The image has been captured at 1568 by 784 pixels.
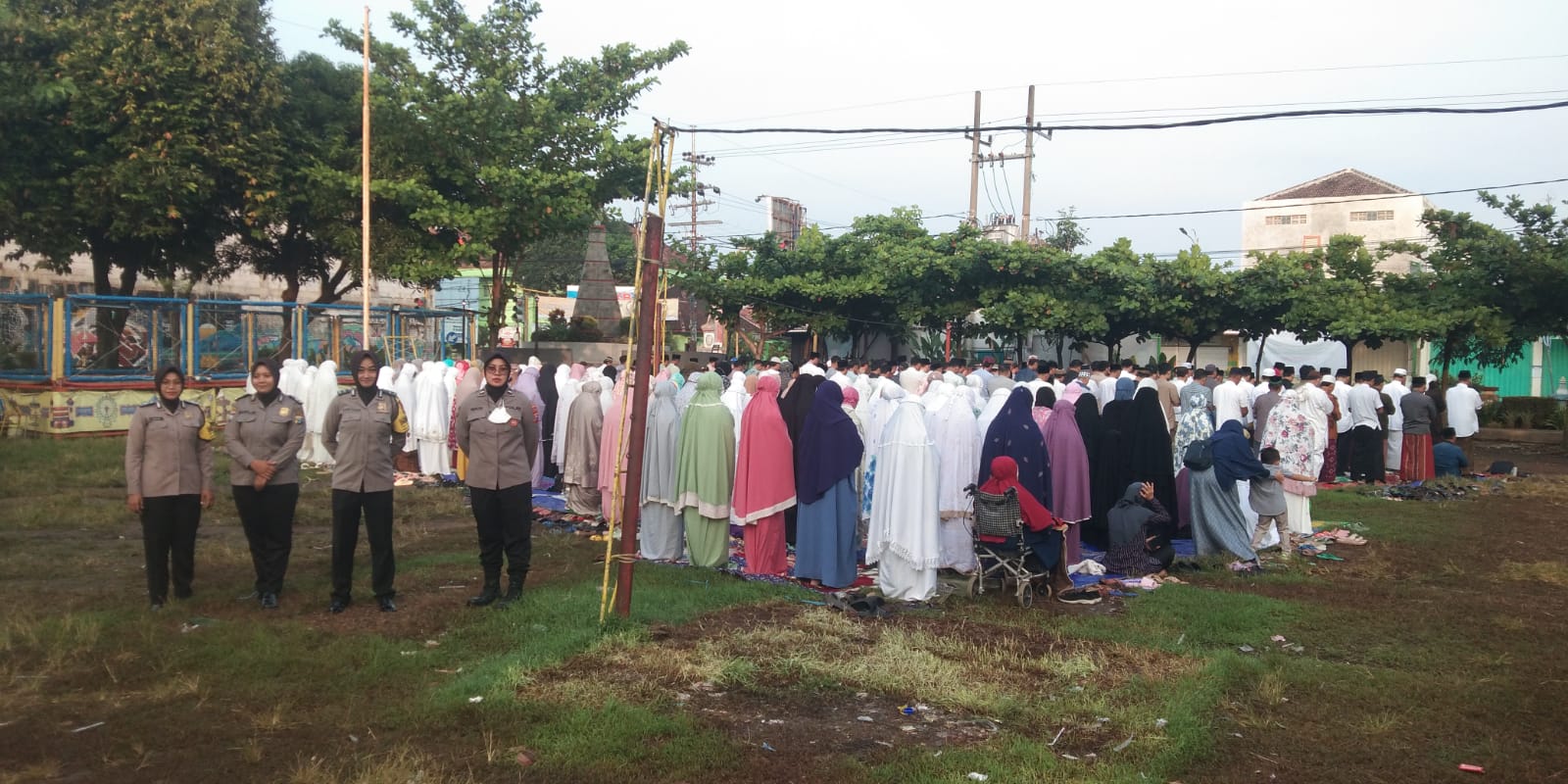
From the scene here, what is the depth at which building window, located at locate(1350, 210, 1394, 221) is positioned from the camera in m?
40.0

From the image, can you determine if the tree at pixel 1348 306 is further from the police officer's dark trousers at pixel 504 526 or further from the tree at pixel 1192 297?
the police officer's dark trousers at pixel 504 526

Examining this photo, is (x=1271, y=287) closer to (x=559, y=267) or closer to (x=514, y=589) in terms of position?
(x=514, y=589)

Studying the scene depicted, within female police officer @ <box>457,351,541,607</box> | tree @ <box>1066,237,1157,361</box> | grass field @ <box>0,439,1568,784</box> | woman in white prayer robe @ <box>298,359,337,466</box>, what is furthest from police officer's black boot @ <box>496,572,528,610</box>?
tree @ <box>1066,237,1157,361</box>

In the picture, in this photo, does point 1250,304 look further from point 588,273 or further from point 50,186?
point 50,186

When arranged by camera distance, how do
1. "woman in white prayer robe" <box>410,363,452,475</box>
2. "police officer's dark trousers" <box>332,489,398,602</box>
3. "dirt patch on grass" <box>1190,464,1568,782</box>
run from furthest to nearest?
"woman in white prayer robe" <box>410,363,452,475</box>
"police officer's dark trousers" <box>332,489,398,602</box>
"dirt patch on grass" <box>1190,464,1568,782</box>

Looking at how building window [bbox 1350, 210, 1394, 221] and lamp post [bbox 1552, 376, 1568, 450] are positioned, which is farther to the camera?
building window [bbox 1350, 210, 1394, 221]

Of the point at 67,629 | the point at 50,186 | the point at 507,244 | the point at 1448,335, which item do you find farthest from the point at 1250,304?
the point at 50,186

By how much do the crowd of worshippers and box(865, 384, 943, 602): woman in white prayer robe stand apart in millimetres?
14

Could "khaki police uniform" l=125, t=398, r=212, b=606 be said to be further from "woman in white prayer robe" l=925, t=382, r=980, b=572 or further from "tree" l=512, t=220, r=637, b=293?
"tree" l=512, t=220, r=637, b=293

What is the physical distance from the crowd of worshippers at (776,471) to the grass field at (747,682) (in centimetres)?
43

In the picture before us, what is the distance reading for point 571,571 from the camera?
8.17 metres

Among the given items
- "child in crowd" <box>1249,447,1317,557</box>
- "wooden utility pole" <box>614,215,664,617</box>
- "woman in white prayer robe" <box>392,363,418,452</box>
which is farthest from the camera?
"woman in white prayer robe" <box>392,363,418,452</box>

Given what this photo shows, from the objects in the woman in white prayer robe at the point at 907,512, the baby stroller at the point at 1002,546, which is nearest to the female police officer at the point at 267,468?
the woman in white prayer robe at the point at 907,512

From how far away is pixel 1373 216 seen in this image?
132 ft
